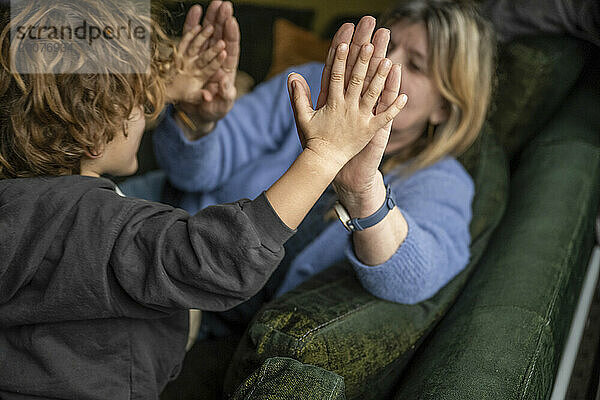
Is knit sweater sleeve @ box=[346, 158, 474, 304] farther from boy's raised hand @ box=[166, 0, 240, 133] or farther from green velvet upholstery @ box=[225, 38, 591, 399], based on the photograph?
boy's raised hand @ box=[166, 0, 240, 133]

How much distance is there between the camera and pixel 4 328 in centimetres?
73

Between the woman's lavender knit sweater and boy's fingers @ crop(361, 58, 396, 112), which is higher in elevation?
boy's fingers @ crop(361, 58, 396, 112)

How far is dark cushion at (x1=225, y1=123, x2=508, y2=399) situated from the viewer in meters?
0.78

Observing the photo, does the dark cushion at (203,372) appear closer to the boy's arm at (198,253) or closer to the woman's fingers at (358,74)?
the boy's arm at (198,253)

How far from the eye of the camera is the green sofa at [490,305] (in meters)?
0.76

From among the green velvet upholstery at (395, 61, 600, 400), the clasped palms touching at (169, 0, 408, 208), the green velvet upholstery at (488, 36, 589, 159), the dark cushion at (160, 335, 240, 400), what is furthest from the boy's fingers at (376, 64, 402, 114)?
the green velvet upholstery at (488, 36, 589, 159)

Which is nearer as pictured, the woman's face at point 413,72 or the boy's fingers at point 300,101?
the boy's fingers at point 300,101

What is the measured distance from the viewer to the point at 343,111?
25.3 inches

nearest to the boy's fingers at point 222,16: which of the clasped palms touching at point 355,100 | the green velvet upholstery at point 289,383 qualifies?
the clasped palms touching at point 355,100

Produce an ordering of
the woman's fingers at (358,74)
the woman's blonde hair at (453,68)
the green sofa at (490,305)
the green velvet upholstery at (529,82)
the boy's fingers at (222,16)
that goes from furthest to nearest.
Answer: the green velvet upholstery at (529,82), the woman's blonde hair at (453,68), the boy's fingers at (222,16), the green sofa at (490,305), the woman's fingers at (358,74)

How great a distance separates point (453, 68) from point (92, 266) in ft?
2.47

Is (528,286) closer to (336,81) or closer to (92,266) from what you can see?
(336,81)

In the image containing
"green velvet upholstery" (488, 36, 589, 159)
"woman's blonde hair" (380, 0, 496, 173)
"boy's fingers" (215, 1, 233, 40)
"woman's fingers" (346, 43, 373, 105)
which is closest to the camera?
"woman's fingers" (346, 43, 373, 105)

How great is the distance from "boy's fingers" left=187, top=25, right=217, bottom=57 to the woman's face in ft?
1.16
